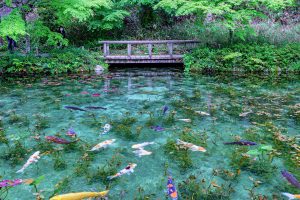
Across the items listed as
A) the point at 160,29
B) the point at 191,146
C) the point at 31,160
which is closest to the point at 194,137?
the point at 191,146

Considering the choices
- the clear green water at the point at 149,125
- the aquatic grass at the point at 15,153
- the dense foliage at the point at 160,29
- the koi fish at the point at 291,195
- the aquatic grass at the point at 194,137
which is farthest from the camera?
the dense foliage at the point at 160,29

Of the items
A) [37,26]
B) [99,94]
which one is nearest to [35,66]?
[37,26]

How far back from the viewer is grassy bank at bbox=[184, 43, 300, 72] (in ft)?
50.1

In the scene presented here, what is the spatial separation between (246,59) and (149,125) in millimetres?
9999

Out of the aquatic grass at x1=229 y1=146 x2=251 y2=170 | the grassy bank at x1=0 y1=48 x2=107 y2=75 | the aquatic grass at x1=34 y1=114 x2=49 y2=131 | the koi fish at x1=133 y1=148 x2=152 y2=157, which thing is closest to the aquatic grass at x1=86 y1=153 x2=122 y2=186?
the koi fish at x1=133 y1=148 x2=152 y2=157

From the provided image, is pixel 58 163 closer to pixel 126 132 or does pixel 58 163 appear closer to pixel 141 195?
pixel 141 195

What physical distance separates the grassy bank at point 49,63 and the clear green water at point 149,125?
1.90 metres

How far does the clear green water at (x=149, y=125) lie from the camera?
4.84m

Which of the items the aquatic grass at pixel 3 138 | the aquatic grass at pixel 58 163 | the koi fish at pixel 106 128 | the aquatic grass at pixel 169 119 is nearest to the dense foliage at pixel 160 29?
the aquatic grass at pixel 3 138

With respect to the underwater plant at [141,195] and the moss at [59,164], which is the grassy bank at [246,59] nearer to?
the moss at [59,164]

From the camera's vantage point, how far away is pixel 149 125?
750 cm

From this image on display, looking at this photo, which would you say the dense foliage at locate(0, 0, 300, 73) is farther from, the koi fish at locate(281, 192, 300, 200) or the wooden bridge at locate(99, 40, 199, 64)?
the koi fish at locate(281, 192, 300, 200)

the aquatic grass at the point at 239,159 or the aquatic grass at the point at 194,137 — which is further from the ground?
the aquatic grass at the point at 194,137

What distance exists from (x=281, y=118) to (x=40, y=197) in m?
6.42
